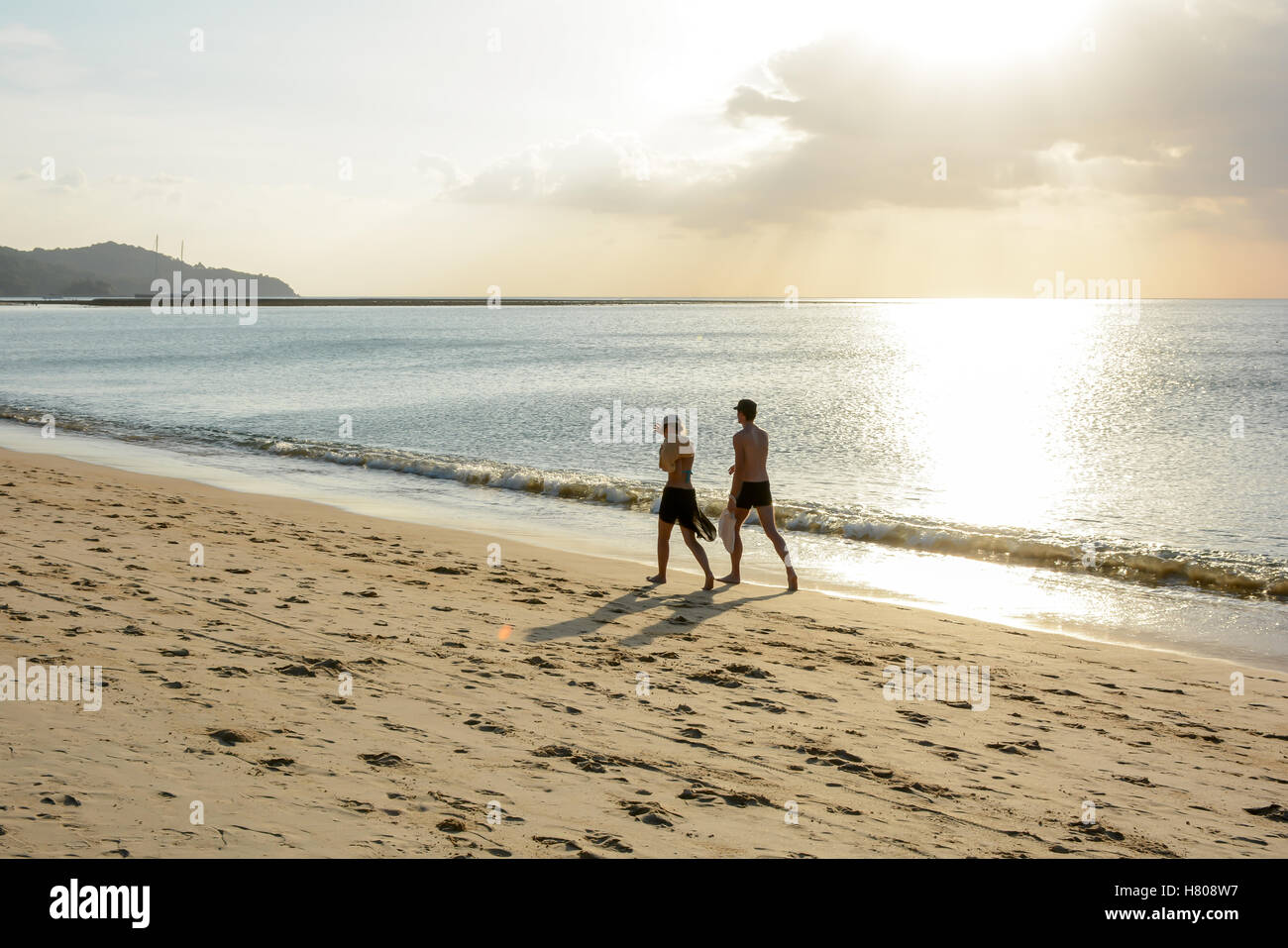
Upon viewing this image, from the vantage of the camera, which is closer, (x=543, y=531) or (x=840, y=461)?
(x=543, y=531)

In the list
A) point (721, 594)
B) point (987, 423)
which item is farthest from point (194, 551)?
point (987, 423)

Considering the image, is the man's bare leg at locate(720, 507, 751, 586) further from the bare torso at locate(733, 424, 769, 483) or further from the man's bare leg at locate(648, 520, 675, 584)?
the man's bare leg at locate(648, 520, 675, 584)

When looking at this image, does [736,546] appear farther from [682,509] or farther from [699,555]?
[682,509]

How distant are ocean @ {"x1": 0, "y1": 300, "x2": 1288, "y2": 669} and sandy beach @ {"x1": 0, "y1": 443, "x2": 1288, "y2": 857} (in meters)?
2.41

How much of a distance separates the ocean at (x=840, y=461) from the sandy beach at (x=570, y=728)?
7.90 feet

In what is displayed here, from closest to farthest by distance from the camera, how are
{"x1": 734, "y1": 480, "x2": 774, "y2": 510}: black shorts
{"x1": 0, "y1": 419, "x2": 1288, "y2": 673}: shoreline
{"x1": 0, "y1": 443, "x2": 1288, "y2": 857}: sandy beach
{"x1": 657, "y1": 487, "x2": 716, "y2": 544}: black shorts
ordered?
{"x1": 0, "y1": 443, "x2": 1288, "y2": 857}: sandy beach < {"x1": 0, "y1": 419, "x2": 1288, "y2": 673}: shoreline < {"x1": 657, "y1": 487, "x2": 716, "y2": 544}: black shorts < {"x1": 734, "y1": 480, "x2": 774, "y2": 510}: black shorts

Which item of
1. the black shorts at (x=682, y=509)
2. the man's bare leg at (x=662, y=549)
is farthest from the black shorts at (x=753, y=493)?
the man's bare leg at (x=662, y=549)

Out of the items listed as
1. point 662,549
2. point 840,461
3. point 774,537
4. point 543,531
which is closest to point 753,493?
point 774,537

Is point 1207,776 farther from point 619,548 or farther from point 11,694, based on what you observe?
point 619,548

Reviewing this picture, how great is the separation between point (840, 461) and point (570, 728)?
20.2 metres

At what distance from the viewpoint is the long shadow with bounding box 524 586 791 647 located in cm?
866

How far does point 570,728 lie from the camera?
604cm

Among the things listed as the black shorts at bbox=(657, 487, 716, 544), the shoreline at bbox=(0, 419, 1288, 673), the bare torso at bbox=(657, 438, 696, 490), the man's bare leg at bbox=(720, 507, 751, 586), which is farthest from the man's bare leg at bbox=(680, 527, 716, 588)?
the shoreline at bbox=(0, 419, 1288, 673)
